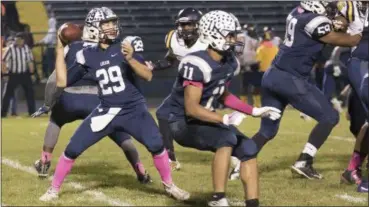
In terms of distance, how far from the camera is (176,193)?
590cm

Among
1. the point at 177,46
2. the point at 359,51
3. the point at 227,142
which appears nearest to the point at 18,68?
the point at 177,46

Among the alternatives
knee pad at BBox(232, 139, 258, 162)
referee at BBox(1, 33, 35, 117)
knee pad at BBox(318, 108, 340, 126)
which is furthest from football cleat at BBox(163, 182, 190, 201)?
referee at BBox(1, 33, 35, 117)

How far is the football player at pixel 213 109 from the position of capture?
516cm

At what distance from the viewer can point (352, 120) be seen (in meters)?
7.04

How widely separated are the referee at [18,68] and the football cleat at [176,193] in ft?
28.9

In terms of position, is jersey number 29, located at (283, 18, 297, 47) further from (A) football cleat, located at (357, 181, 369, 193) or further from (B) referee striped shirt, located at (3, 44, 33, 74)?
(B) referee striped shirt, located at (3, 44, 33, 74)

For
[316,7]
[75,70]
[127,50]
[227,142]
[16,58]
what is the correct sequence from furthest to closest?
[16,58] < [316,7] < [75,70] < [127,50] < [227,142]

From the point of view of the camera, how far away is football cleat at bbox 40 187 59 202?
19.4 ft

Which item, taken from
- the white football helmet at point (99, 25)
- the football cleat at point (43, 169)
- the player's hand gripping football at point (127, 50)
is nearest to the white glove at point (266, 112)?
the player's hand gripping football at point (127, 50)

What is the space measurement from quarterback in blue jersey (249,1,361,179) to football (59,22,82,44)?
156 centimetres

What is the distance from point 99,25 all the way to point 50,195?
1214 mm

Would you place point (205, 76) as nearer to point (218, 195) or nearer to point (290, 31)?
point (218, 195)

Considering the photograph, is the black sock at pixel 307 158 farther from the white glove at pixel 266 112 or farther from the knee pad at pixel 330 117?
the white glove at pixel 266 112

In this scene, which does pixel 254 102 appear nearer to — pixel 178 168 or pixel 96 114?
pixel 178 168
